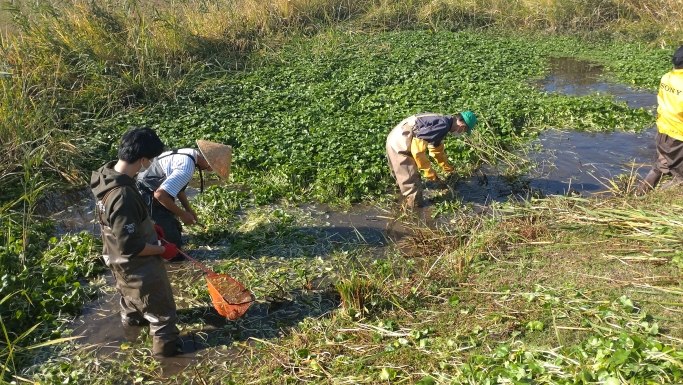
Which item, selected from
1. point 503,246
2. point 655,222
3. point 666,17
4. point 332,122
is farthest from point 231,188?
point 666,17

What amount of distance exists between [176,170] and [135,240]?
4.87 ft

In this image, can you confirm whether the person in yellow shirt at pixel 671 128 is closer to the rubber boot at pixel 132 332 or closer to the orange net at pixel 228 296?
the orange net at pixel 228 296

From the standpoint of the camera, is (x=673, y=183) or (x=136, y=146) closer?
(x=136, y=146)

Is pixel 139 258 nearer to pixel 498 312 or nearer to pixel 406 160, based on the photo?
pixel 498 312

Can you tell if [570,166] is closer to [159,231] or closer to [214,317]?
[214,317]

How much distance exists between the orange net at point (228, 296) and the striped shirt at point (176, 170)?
103cm

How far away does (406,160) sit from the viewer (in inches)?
245

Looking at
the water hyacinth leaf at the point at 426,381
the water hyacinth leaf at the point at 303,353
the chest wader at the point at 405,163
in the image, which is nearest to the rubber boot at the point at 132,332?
the water hyacinth leaf at the point at 303,353

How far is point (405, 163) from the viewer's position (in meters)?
6.23

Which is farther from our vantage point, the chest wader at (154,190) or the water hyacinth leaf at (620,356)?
the chest wader at (154,190)

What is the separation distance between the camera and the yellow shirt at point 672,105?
5539mm

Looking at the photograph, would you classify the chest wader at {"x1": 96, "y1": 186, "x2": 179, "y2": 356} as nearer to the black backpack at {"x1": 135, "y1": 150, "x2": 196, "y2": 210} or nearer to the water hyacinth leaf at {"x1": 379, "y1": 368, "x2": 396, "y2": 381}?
the black backpack at {"x1": 135, "y1": 150, "x2": 196, "y2": 210}

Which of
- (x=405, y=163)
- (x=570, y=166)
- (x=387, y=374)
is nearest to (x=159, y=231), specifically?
(x=387, y=374)

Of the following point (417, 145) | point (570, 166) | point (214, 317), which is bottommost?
point (570, 166)
